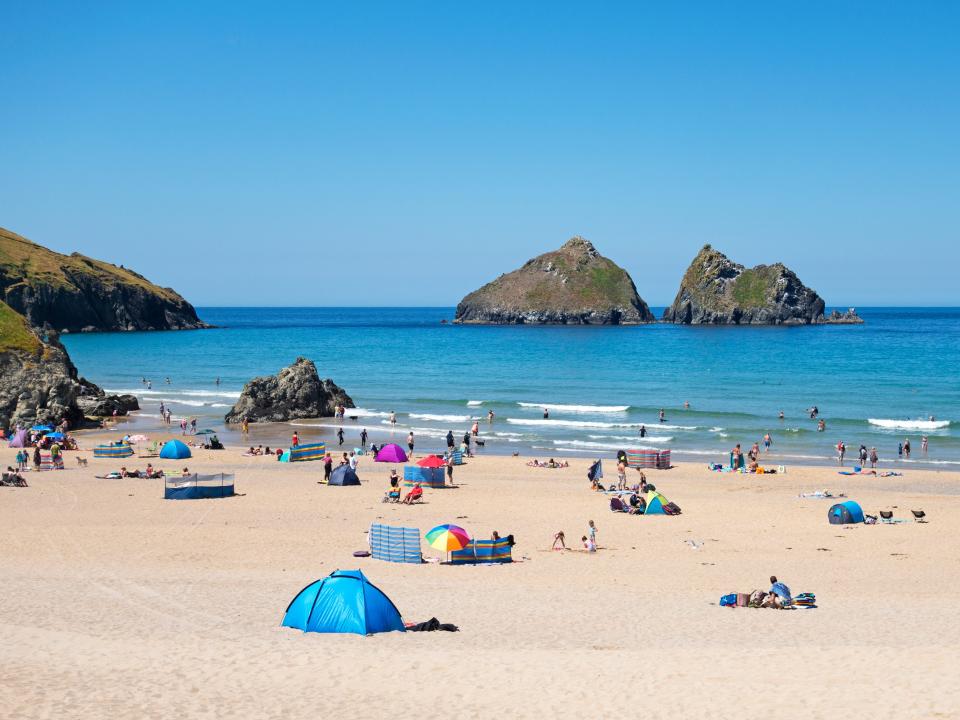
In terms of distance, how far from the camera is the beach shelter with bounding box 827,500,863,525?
26.4 meters

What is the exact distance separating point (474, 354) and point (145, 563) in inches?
3643

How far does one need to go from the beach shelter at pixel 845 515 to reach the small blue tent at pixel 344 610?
16230 millimetres

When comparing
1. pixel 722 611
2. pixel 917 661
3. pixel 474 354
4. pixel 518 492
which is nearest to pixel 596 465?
pixel 518 492

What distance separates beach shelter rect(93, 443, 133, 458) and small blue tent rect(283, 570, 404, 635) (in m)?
26.9

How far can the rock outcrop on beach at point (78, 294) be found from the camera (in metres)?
141

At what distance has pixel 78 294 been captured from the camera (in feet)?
502

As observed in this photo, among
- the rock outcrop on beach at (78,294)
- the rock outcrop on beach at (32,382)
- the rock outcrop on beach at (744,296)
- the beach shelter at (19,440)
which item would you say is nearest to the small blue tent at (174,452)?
the beach shelter at (19,440)

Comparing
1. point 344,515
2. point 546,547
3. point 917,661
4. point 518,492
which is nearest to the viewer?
point 917,661

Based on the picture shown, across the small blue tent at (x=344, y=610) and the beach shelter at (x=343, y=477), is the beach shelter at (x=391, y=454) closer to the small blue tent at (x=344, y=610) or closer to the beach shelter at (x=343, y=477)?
the beach shelter at (x=343, y=477)

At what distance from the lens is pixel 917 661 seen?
43.6 ft

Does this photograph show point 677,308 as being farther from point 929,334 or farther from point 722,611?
point 722,611

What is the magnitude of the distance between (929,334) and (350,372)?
384ft

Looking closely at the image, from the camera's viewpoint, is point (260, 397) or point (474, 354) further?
point (474, 354)

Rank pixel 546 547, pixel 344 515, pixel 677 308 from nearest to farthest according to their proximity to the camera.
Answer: pixel 546 547
pixel 344 515
pixel 677 308
